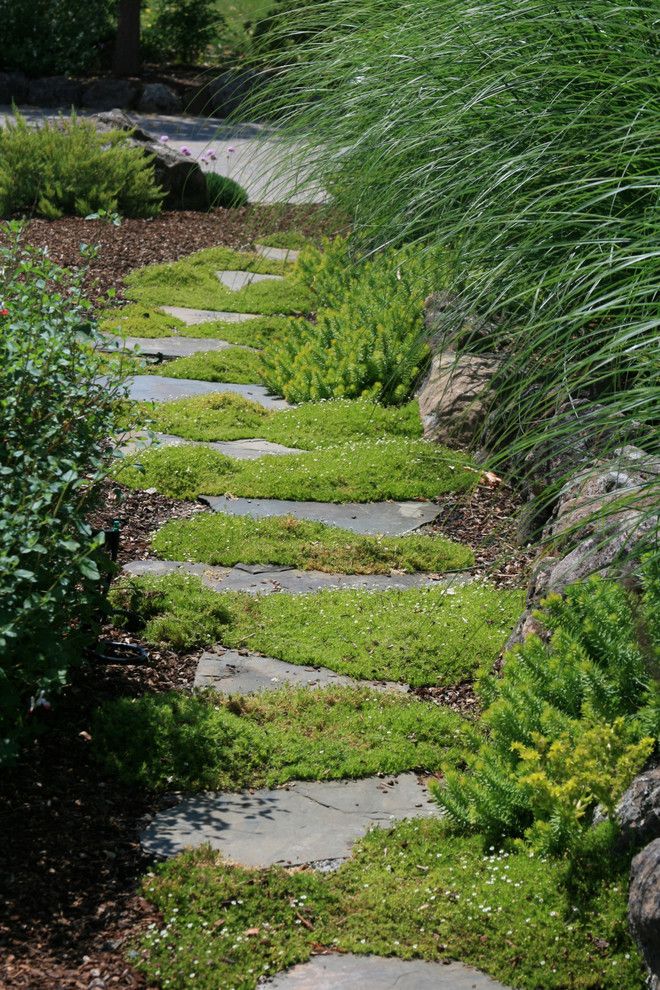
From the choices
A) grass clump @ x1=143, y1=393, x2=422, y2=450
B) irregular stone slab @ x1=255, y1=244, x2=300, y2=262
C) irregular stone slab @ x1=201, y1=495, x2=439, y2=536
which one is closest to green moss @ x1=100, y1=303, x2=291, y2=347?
grass clump @ x1=143, y1=393, x2=422, y2=450

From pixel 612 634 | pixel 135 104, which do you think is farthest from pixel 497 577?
pixel 135 104

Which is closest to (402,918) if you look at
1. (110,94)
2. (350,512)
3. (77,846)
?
(77,846)

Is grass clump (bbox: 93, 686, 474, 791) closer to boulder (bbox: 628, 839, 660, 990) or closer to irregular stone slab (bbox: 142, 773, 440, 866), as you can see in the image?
irregular stone slab (bbox: 142, 773, 440, 866)

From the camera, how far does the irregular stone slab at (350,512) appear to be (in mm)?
5816

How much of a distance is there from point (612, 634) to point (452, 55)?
1.88 meters

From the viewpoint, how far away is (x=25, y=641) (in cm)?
345

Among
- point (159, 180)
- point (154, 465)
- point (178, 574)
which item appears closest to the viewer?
point (178, 574)

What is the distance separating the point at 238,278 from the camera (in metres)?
11.0

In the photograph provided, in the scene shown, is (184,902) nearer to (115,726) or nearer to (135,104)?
(115,726)

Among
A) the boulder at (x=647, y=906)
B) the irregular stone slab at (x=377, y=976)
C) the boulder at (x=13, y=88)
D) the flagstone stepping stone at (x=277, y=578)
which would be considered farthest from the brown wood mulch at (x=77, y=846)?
the boulder at (x=13, y=88)

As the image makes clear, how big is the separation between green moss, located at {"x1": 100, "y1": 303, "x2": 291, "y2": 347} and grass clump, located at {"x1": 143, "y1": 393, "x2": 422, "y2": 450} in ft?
5.12

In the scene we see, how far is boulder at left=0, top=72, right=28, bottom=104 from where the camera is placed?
2042cm

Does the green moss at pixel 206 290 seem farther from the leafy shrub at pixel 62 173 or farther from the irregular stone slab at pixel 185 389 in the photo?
the irregular stone slab at pixel 185 389

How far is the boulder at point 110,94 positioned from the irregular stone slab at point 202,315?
37.2 feet
